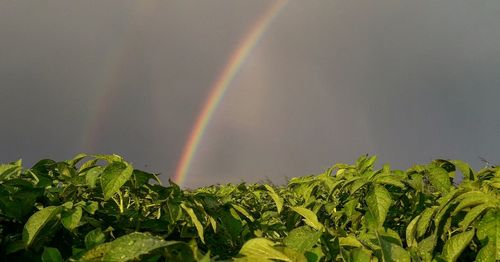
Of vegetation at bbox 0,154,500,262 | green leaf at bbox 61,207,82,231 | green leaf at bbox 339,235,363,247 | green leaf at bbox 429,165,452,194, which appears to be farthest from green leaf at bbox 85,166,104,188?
green leaf at bbox 429,165,452,194

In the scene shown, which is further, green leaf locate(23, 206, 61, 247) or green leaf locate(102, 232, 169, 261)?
green leaf locate(23, 206, 61, 247)

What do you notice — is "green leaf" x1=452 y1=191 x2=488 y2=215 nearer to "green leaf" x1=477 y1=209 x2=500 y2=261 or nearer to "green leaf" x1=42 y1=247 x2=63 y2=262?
"green leaf" x1=477 y1=209 x2=500 y2=261

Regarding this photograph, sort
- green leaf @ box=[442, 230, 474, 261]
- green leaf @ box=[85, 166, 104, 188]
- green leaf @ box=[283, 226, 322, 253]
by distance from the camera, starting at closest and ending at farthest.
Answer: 1. green leaf @ box=[283, 226, 322, 253]
2. green leaf @ box=[442, 230, 474, 261]
3. green leaf @ box=[85, 166, 104, 188]

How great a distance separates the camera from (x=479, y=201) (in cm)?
177

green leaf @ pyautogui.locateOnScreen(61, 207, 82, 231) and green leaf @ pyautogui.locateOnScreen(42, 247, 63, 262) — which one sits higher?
green leaf @ pyautogui.locateOnScreen(61, 207, 82, 231)

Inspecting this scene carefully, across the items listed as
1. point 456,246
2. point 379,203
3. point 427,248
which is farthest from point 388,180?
point 456,246

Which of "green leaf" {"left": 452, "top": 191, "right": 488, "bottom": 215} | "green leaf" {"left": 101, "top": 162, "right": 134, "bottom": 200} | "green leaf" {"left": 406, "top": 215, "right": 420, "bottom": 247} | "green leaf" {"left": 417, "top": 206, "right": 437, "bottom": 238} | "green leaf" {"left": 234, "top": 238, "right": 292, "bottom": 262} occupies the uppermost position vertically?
"green leaf" {"left": 101, "top": 162, "right": 134, "bottom": 200}

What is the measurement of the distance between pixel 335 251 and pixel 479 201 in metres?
0.63

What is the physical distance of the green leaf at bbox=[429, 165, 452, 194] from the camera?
2.54 meters

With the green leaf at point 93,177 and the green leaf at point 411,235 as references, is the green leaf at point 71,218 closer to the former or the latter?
the green leaf at point 93,177

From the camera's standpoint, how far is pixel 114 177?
1803mm

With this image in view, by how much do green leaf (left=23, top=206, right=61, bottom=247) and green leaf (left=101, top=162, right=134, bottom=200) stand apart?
26cm

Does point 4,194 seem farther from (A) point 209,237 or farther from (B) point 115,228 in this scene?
(A) point 209,237

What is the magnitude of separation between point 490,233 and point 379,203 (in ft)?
1.97
